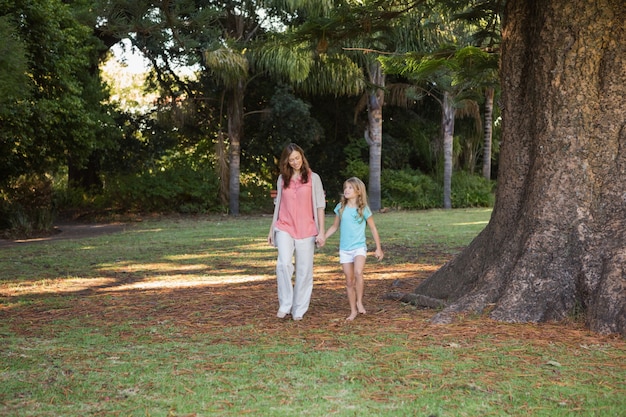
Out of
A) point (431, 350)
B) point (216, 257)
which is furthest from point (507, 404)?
point (216, 257)

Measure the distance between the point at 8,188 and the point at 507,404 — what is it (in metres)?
19.2

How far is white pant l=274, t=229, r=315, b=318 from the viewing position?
25.5 feet

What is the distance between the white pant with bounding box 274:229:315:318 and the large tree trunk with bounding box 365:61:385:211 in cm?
2273

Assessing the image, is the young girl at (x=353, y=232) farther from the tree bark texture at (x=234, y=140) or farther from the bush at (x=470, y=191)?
the bush at (x=470, y=191)

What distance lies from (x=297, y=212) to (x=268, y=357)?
2.11 m

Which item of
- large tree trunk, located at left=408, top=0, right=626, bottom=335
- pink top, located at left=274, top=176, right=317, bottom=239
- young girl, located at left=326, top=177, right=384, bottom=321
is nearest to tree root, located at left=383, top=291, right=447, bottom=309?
large tree trunk, located at left=408, top=0, right=626, bottom=335

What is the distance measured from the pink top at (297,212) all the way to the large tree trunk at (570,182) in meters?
1.60

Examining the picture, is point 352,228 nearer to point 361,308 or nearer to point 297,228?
point 297,228

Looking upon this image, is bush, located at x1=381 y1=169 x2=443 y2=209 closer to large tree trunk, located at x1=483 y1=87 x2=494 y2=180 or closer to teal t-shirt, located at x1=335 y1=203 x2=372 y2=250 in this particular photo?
large tree trunk, located at x1=483 y1=87 x2=494 y2=180

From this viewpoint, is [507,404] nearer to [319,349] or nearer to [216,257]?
[319,349]

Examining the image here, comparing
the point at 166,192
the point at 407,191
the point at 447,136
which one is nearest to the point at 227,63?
the point at 166,192

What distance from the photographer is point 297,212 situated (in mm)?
7871

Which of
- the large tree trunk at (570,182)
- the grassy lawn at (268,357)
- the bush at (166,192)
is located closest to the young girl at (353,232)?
the grassy lawn at (268,357)

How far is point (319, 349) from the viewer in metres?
6.39
